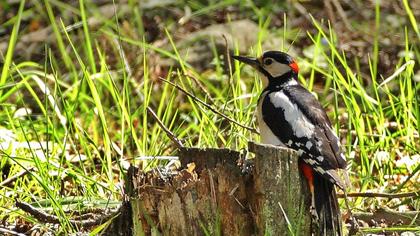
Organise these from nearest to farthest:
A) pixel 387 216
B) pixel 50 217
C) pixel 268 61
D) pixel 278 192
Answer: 1. pixel 278 192
2. pixel 50 217
3. pixel 387 216
4. pixel 268 61

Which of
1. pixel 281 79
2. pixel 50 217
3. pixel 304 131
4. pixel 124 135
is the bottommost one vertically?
pixel 50 217

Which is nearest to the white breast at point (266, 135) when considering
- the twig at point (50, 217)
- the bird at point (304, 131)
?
the bird at point (304, 131)

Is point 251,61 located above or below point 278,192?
above

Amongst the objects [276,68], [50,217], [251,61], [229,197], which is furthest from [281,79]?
[50,217]

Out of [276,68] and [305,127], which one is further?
[276,68]

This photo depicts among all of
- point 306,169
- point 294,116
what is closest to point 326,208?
point 306,169

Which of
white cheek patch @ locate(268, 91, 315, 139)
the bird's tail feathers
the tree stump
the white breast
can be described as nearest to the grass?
the white breast

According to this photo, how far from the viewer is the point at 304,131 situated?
14.6 ft

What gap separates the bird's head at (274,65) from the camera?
16.8ft

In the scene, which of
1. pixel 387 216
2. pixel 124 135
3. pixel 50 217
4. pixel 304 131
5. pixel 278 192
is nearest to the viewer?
pixel 278 192

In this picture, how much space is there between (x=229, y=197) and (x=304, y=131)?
69cm

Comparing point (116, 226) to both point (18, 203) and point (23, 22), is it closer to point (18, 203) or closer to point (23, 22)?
point (18, 203)

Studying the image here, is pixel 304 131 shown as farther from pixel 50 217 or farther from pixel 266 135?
pixel 50 217

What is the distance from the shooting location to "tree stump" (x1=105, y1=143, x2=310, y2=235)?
385 centimetres
